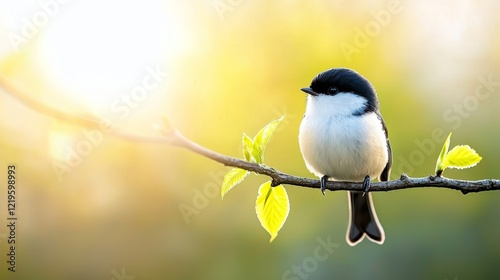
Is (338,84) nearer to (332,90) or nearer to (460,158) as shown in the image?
(332,90)

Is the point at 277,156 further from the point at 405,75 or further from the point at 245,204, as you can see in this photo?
the point at 405,75

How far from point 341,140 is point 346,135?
3 cm

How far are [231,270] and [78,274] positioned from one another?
0.94 meters

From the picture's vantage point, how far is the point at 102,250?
3.51m

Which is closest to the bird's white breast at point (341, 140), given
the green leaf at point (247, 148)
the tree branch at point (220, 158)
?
the tree branch at point (220, 158)

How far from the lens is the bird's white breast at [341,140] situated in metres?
2.11

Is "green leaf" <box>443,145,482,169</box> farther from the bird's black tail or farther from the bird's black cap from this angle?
the bird's black cap

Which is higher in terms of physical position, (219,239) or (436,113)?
(436,113)

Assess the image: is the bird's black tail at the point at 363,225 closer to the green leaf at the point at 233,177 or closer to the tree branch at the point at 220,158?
the tree branch at the point at 220,158

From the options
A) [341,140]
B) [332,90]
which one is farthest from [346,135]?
[332,90]

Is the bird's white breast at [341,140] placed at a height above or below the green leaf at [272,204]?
above

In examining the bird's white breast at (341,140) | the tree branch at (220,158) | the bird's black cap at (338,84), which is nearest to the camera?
the tree branch at (220,158)

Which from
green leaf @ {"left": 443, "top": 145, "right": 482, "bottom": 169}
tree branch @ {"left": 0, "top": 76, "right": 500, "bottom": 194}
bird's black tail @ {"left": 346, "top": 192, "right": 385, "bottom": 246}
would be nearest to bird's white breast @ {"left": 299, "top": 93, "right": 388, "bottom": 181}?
bird's black tail @ {"left": 346, "top": 192, "right": 385, "bottom": 246}

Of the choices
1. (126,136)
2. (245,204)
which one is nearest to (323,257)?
(245,204)
